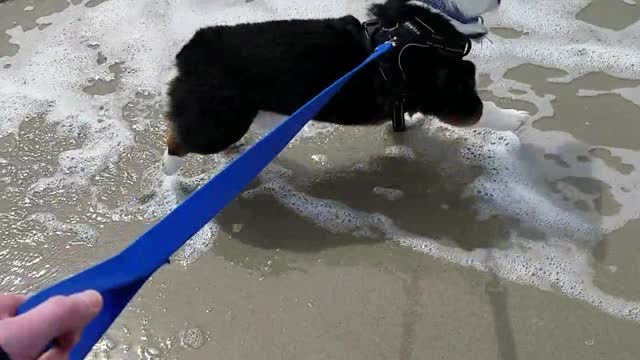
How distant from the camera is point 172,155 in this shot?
113 inches

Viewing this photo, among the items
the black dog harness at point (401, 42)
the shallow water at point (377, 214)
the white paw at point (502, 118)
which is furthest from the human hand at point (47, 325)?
the white paw at point (502, 118)

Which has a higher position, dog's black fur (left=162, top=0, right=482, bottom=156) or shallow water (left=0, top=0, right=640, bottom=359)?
dog's black fur (left=162, top=0, right=482, bottom=156)

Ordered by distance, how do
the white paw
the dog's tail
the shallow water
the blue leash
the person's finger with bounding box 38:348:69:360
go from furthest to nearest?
1. the white paw
2. the dog's tail
3. the shallow water
4. the blue leash
5. the person's finger with bounding box 38:348:69:360

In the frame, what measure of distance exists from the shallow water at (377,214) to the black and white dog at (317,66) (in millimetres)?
302

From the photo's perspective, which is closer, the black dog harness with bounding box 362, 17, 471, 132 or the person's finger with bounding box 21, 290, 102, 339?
the person's finger with bounding box 21, 290, 102, 339

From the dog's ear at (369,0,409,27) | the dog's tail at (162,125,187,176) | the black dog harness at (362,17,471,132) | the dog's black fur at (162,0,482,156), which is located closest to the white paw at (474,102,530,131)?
the dog's black fur at (162,0,482,156)

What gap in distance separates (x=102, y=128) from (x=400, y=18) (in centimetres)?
165

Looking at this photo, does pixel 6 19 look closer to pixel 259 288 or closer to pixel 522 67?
pixel 259 288

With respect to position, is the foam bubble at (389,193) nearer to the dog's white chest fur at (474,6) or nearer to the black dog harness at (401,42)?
the black dog harness at (401,42)

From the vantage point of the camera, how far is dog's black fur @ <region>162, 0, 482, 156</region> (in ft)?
8.52

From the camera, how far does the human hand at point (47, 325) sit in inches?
38.9

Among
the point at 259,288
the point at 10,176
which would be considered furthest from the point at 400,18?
the point at 10,176

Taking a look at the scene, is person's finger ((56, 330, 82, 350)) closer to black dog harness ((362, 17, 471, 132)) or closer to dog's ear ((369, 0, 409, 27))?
black dog harness ((362, 17, 471, 132))

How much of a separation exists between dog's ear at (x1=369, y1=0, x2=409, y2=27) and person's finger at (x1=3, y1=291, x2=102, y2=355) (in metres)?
1.87
